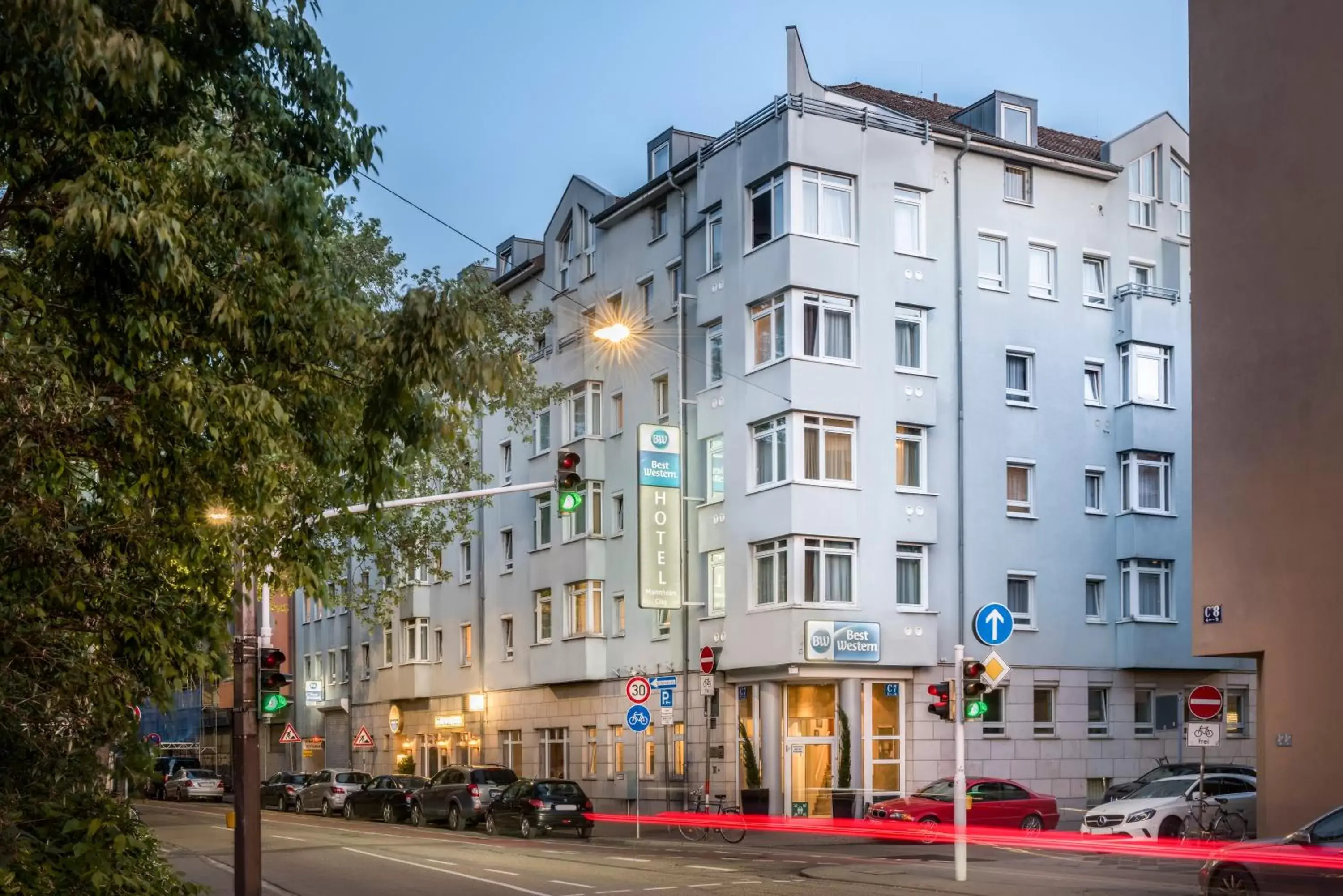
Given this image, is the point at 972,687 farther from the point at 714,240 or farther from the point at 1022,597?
the point at 714,240

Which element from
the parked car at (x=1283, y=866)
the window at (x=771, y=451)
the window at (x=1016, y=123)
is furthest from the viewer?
the window at (x=1016, y=123)

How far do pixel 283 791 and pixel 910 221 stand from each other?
28.9m

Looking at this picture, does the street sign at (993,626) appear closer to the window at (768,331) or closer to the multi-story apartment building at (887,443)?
the multi-story apartment building at (887,443)

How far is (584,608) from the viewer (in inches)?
1879

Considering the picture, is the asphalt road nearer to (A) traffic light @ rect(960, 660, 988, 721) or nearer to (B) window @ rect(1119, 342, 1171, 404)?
(A) traffic light @ rect(960, 660, 988, 721)

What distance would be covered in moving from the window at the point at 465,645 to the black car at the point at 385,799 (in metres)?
7.82

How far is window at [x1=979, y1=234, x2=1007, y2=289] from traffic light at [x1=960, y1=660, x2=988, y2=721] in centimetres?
2032

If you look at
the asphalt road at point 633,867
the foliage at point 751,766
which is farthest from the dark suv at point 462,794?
the foliage at point 751,766

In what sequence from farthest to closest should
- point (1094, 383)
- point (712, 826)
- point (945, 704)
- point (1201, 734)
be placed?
point (1094, 383)
point (712, 826)
point (1201, 734)
point (945, 704)

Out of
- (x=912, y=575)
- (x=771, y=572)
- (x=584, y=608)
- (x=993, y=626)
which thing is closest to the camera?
(x=993, y=626)

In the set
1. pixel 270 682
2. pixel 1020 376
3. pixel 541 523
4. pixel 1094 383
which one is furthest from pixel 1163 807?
pixel 541 523

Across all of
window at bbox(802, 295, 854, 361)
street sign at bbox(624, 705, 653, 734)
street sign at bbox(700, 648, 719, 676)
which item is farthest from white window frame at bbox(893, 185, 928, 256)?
street sign at bbox(624, 705, 653, 734)

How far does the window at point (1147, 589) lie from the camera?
141 feet

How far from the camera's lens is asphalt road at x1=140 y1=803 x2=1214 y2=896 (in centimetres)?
2202
